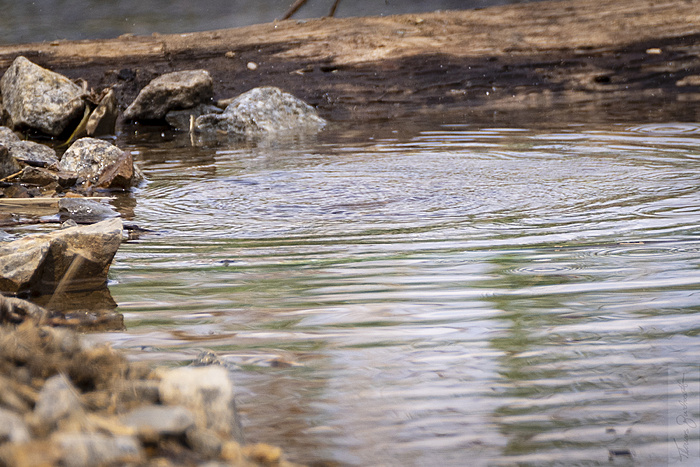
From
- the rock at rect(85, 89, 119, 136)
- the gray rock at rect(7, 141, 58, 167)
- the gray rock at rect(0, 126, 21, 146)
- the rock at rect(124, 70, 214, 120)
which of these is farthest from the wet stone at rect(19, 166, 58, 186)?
the rock at rect(124, 70, 214, 120)

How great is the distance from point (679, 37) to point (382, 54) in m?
3.46

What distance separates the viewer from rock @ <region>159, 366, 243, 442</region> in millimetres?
1327

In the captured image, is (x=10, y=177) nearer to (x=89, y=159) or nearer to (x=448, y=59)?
(x=89, y=159)

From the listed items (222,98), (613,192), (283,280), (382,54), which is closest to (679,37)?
(382,54)

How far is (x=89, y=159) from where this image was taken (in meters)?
5.60

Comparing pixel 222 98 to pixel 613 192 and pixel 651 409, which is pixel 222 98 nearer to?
pixel 613 192

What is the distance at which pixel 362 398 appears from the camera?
1.77m

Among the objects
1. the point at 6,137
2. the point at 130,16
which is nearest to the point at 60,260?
the point at 6,137

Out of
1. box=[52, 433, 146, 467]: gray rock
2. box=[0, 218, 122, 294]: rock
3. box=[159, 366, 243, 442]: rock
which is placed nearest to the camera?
box=[52, 433, 146, 467]: gray rock

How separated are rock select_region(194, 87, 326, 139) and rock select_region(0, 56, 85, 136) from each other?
1366 mm

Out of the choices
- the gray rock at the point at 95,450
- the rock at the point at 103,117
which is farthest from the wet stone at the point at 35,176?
the gray rock at the point at 95,450

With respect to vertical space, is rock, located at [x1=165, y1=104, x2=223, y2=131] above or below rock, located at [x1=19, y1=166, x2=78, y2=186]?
above

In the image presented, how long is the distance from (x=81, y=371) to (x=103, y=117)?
7263mm

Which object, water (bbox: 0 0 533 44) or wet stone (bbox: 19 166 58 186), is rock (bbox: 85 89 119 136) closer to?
water (bbox: 0 0 533 44)
